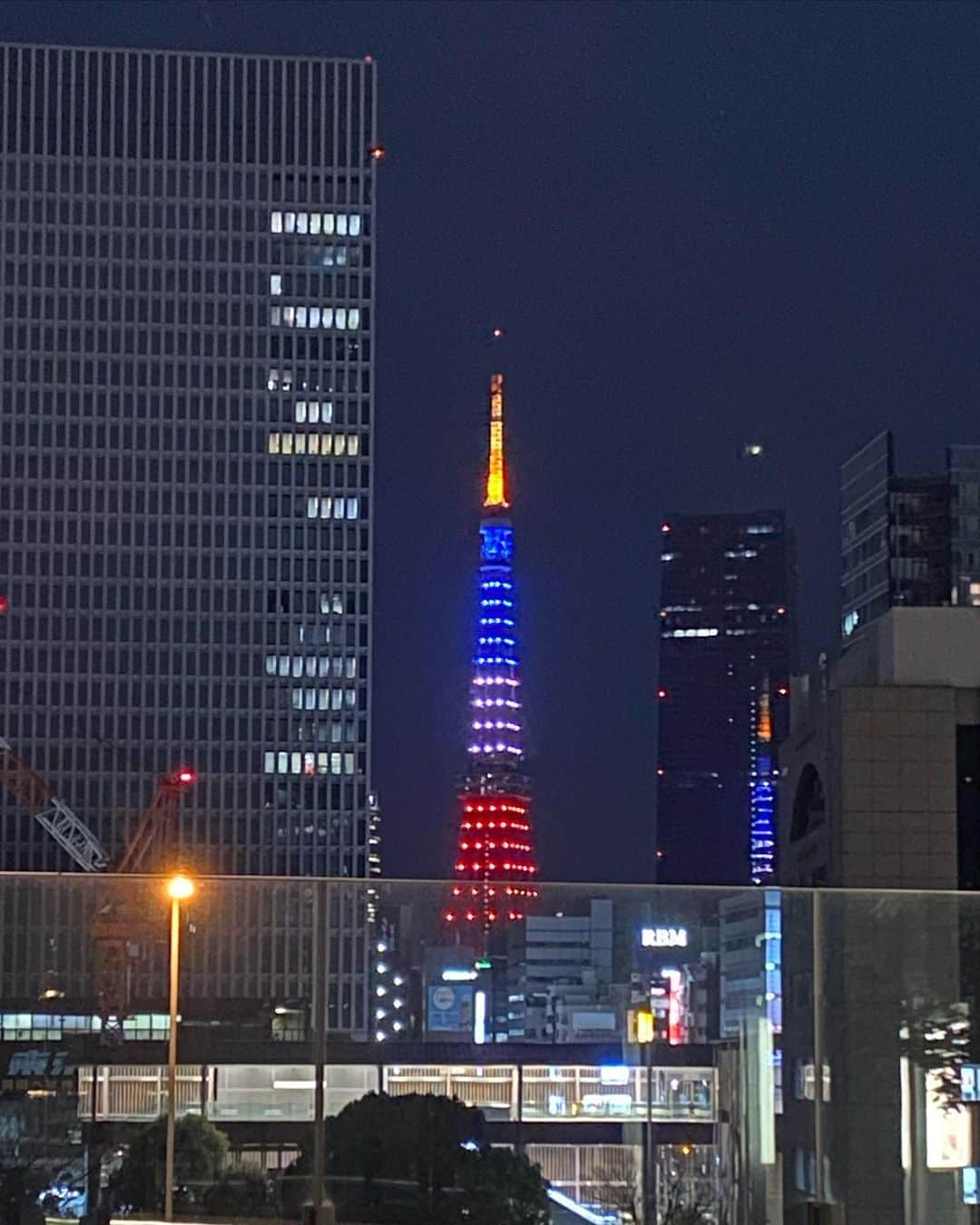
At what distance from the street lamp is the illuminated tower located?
530 ft

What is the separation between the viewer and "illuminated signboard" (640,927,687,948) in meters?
8.85

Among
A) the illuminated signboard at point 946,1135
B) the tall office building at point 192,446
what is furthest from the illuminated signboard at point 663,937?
the tall office building at point 192,446

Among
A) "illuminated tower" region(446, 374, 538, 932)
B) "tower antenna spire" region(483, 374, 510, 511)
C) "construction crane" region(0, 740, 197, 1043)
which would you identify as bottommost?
"construction crane" region(0, 740, 197, 1043)

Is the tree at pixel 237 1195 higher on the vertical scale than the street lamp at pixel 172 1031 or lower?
lower

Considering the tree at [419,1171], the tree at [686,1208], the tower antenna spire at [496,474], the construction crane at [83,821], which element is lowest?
the tree at [686,1208]

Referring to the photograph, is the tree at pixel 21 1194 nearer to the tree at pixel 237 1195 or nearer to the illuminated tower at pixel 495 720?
the tree at pixel 237 1195

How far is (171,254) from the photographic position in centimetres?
10288

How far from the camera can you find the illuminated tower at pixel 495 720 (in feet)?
573

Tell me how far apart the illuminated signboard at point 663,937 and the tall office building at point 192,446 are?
8829 cm

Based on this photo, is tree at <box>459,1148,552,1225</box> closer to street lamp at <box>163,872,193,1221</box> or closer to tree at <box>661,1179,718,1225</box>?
tree at <box>661,1179,718,1225</box>

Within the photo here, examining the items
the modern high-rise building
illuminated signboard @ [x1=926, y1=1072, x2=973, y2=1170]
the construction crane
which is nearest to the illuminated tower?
the modern high-rise building

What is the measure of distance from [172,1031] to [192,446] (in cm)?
9337

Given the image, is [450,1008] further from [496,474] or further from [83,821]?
[496,474]

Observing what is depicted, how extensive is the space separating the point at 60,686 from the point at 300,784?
452 inches
